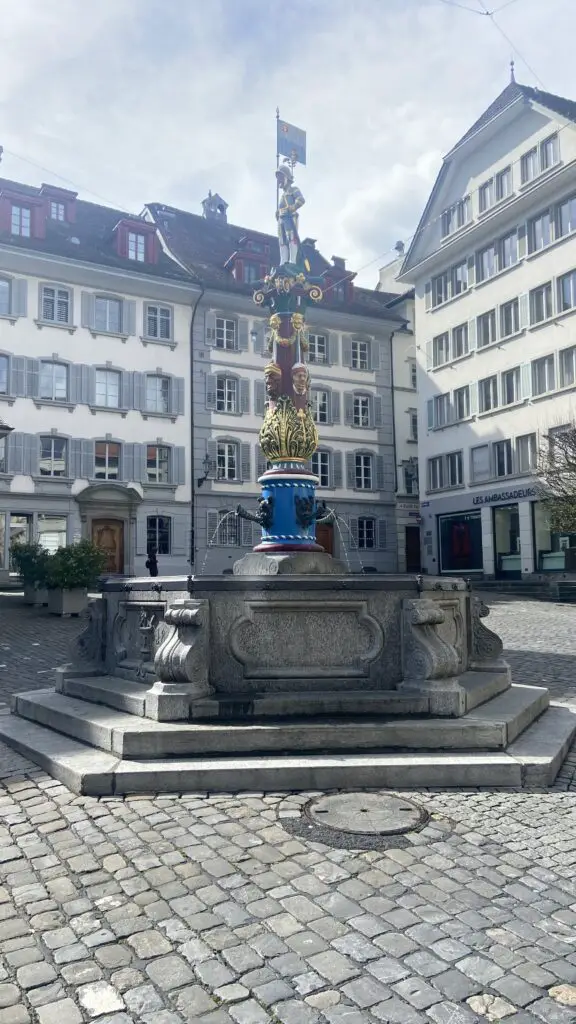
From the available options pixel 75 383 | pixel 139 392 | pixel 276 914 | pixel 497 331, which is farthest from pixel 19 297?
pixel 276 914

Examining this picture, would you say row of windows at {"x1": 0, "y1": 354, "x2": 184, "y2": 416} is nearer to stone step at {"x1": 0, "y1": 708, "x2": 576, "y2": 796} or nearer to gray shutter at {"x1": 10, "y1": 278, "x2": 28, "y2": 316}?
gray shutter at {"x1": 10, "y1": 278, "x2": 28, "y2": 316}

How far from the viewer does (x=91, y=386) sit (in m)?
29.0

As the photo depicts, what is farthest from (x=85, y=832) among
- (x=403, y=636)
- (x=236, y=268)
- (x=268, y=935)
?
(x=236, y=268)

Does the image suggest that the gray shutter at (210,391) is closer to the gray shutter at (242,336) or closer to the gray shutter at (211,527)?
the gray shutter at (242,336)

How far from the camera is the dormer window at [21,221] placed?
94.0 ft

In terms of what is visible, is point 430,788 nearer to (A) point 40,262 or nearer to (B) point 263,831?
(B) point 263,831

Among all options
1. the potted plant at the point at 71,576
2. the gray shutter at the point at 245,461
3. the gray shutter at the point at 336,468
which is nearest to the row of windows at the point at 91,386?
the gray shutter at the point at 245,461

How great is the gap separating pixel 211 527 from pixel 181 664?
2555cm

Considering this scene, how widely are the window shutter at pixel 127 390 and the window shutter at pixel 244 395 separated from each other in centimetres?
475

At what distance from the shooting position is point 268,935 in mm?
2904

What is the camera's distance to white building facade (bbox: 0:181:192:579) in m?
27.5

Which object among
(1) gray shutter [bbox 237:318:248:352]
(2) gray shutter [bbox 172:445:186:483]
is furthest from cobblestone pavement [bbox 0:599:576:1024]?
(1) gray shutter [bbox 237:318:248:352]

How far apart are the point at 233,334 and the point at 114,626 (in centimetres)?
2716

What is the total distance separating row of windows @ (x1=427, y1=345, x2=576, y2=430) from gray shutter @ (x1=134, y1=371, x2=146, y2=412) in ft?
38.8
